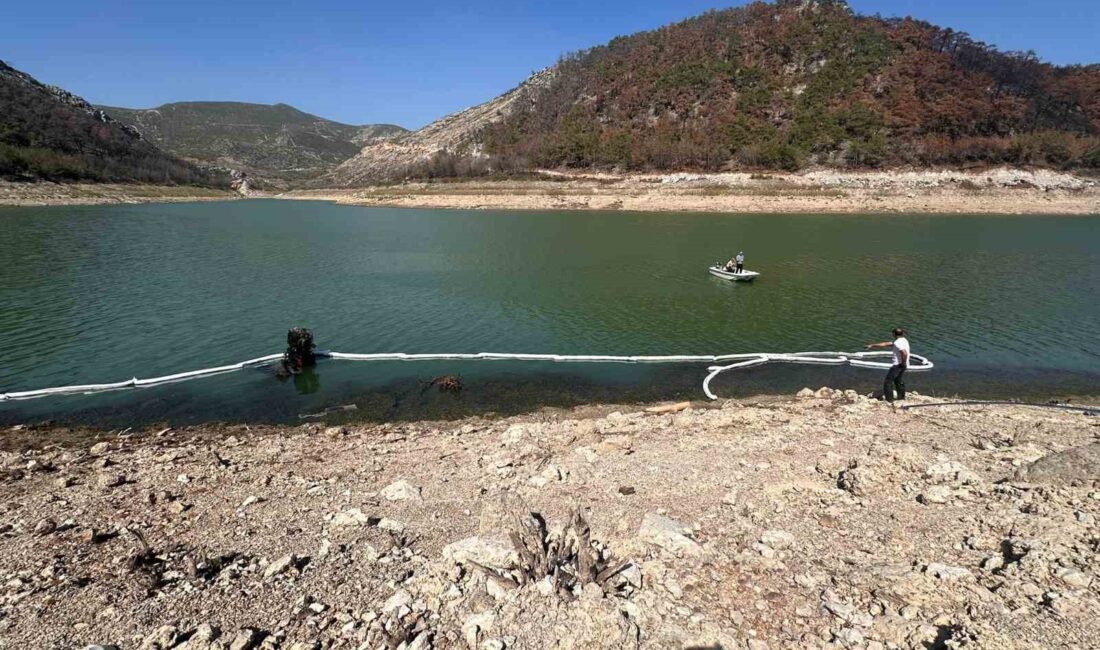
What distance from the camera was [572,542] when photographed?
604cm

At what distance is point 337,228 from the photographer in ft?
200

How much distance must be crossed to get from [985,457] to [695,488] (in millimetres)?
5000

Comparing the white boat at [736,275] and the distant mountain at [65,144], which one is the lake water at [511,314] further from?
the distant mountain at [65,144]

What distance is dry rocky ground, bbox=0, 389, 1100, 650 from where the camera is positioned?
4758 millimetres

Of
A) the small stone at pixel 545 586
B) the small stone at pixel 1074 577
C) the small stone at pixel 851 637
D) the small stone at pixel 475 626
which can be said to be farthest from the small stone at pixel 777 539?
the small stone at pixel 475 626

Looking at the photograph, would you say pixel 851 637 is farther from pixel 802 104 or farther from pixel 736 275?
pixel 802 104

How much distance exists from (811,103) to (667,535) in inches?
4638

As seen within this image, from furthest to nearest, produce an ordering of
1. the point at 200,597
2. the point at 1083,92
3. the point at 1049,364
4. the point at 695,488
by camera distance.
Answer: the point at 1083,92 → the point at 1049,364 → the point at 695,488 → the point at 200,597

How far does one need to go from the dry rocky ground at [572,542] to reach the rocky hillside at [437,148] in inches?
4732

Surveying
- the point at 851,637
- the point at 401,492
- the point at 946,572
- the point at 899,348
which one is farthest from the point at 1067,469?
the point at 401,492

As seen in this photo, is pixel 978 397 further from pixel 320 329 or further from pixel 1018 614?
pixel 320 329

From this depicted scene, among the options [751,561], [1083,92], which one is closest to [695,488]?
[751,561]

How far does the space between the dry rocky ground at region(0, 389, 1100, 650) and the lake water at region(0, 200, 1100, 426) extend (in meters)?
4.45

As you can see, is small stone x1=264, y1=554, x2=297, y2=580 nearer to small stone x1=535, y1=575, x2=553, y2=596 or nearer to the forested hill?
small stone x1=535, y1=575, x2=553, y2=596
